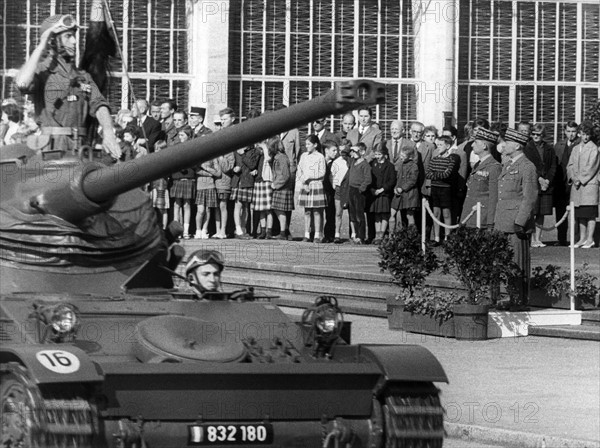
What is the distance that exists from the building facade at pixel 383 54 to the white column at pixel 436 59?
0.02m

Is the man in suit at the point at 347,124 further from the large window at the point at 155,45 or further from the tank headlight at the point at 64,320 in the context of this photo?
the tank headlight at the point at 64,320

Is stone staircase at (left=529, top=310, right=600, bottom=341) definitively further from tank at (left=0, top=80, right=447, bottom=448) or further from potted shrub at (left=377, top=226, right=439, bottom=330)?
tank at (left=0, top=80, right=447, bottom=448)

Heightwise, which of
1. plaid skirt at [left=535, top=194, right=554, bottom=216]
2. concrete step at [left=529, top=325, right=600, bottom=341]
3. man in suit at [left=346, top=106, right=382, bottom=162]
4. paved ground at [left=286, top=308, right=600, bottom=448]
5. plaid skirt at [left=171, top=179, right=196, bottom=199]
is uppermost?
man in suit at [left=346, top=106, right=382, bottom=162]

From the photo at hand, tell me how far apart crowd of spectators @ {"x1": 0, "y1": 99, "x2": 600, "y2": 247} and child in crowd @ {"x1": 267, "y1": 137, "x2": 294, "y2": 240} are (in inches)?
0.6

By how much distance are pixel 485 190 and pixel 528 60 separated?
41.5 ft

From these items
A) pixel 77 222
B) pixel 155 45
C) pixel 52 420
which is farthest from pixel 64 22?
pixel 155 45

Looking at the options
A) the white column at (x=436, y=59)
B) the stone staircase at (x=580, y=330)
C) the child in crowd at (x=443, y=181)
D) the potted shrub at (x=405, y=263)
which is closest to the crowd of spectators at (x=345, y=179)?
the child in crowd at (x=443, y=181)

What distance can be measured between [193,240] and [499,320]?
8722 millimetres

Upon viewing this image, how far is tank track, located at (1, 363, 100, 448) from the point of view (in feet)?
32.9

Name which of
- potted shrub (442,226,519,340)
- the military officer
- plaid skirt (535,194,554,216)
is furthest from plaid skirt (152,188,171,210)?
potted shrub (442,226,519,340)

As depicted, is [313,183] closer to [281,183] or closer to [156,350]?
[281,183]

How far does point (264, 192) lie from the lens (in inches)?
1069

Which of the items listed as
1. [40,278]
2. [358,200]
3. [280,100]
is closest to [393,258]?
[358,200]

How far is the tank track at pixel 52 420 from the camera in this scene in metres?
10.0
